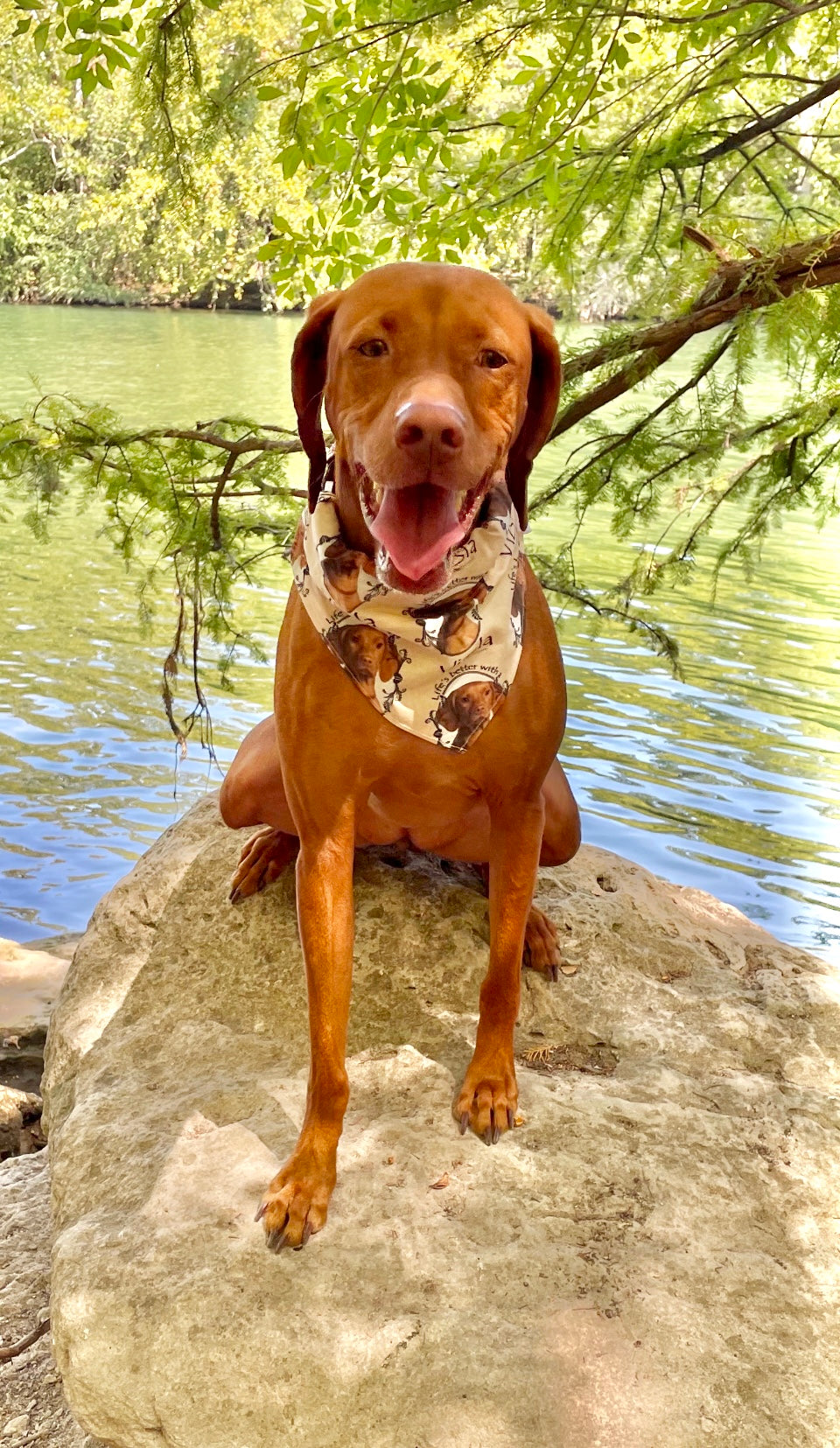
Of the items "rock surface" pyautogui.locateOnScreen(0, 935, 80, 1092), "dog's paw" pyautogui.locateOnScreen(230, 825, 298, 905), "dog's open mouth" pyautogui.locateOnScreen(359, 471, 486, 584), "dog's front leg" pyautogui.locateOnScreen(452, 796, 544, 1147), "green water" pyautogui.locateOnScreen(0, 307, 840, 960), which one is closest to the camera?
→ "dog's open mouth" pyautogui.locateOnScreen(359, 471, 486, 584)

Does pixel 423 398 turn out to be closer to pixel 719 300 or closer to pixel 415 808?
pixel 415 808

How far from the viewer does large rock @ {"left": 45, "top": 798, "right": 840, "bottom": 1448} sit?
79.9 inches

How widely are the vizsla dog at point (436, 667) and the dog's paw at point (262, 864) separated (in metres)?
0.42

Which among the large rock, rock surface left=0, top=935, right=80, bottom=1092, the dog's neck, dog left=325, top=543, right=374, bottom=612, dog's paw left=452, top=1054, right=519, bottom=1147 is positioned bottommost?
rock surface left=0, top=935, right=80, bottom=1092

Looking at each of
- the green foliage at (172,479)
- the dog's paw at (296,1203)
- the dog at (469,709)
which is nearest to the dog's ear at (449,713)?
the dog at (469,709)

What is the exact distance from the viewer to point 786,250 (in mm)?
3799

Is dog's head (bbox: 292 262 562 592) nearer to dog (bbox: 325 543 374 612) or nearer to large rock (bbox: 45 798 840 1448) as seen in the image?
dog (bbox: 325 543 374 612)

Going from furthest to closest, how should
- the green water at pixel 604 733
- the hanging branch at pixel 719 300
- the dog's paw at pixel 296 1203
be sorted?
the green water at pixel 604 733
the hanging branch at pixel 719 300
the dog's paw at pixel 296 1203

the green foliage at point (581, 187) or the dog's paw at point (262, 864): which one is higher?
the green foliage at point (581, 187)

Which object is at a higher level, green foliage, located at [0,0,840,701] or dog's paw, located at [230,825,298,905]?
green foliage, located at [0,0,840,701]

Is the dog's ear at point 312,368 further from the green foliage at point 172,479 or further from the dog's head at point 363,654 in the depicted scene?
the green foliage at point 172,479

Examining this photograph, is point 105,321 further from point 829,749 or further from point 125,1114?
point 125,1114

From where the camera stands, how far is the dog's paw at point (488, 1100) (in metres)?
2.54

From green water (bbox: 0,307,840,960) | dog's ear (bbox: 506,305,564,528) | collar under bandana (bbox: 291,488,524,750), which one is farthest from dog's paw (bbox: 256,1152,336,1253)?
green water (bbox: 0,307,840,960)
